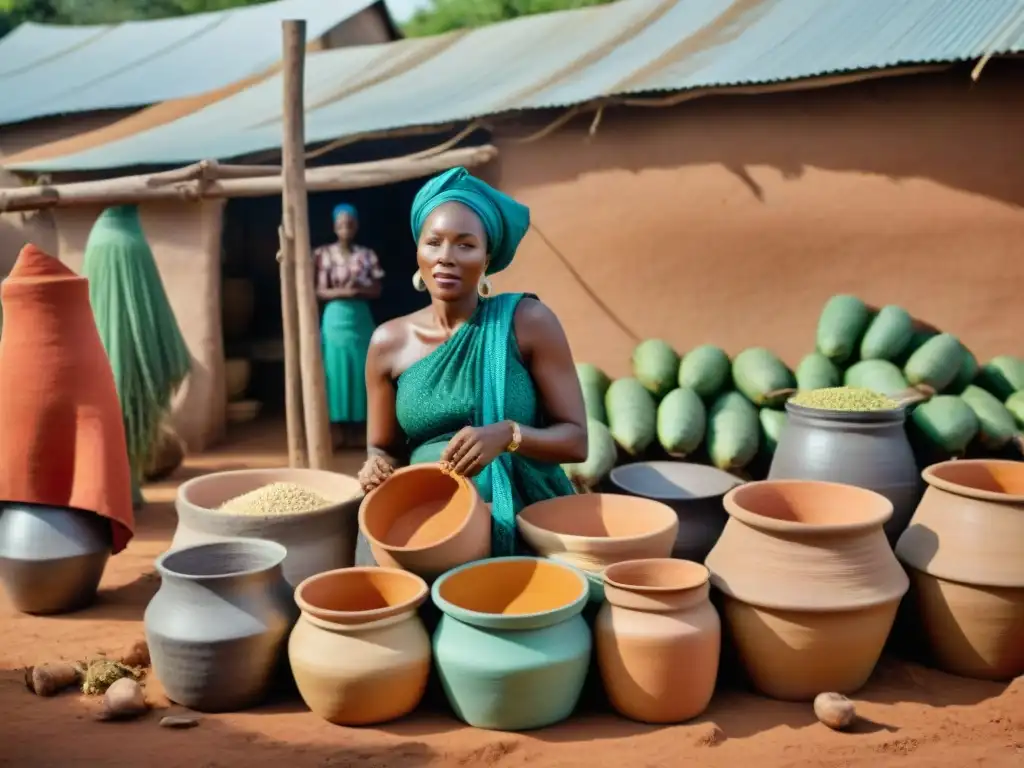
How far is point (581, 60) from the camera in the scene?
6.92 m

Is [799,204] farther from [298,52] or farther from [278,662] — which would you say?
[278,662]

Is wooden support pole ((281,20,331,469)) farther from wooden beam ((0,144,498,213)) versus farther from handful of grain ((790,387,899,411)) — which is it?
handful of grain ((790,387,899,411))

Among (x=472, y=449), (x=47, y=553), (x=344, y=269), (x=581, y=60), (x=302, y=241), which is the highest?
(x=581, y=60)

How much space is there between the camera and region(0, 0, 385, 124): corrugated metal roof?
9.70 meters

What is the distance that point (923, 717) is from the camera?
2.97 m

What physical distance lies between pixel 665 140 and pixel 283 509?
12.7 feet

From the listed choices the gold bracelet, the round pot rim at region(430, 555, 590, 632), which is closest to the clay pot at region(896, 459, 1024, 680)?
the round pot rim at region(430, 555, 590, 632)

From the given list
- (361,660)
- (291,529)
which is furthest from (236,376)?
(361,660)

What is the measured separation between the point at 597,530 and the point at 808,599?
774 mm

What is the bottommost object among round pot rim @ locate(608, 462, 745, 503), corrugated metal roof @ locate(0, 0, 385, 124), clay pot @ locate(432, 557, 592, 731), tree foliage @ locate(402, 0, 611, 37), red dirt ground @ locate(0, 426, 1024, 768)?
red dirt ground @ locate(0, 426, 1024, 768)

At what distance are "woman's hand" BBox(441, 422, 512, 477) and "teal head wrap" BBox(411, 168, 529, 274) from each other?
0.68 metres

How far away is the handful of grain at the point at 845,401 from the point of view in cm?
419

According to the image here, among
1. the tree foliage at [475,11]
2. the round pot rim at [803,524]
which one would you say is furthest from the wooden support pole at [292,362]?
the tree foliage at [475,11]

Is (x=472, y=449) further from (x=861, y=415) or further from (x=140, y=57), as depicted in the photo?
(x=140, y=57)
